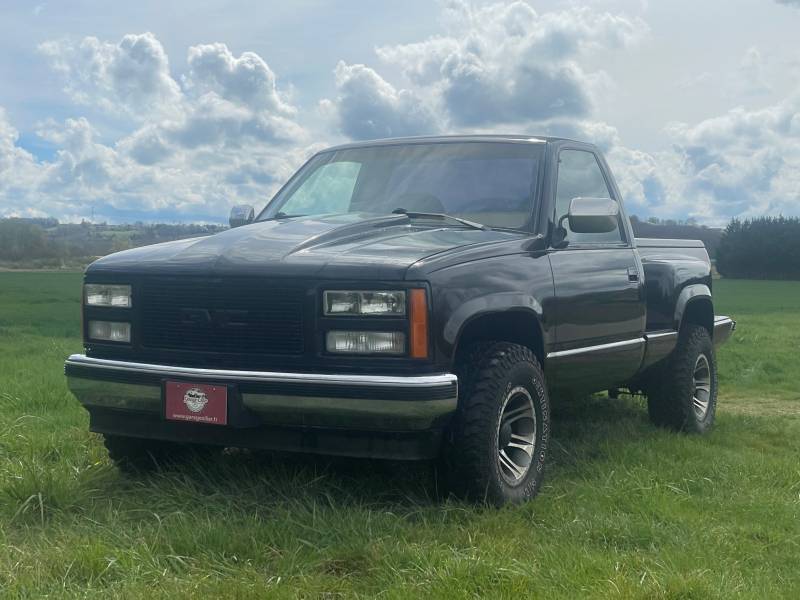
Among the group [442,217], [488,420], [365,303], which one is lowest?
[488,420]

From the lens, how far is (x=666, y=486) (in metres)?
4.84

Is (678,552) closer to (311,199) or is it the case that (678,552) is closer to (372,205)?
(372,205)

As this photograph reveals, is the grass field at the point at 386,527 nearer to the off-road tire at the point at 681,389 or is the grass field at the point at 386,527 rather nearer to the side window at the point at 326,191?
the off-road tire at the point at 681,389

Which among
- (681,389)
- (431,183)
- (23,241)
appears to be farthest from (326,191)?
(23,241)

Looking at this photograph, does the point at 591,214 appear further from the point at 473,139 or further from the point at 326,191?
the point at 326,191

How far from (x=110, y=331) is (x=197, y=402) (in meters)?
0.72

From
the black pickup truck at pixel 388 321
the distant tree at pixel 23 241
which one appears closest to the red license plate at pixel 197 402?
the black pickup truck at pixel 388 321

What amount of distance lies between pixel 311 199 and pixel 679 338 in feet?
9.24

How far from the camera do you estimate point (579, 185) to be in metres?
5.93

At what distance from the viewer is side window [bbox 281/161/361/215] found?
573 cm

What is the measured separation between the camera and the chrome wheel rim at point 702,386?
7.04 m

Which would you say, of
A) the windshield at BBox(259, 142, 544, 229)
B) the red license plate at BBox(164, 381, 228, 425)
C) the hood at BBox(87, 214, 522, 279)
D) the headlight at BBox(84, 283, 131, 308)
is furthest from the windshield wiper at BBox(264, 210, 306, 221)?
the red license plate at BBox(164, 381, 228, 425)

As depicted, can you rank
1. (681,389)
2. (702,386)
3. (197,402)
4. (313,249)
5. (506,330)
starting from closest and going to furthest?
(197,402) → (313,249) → (506,330) → (681,389) → (702,386)

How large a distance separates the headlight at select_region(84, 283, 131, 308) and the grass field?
0.83m
